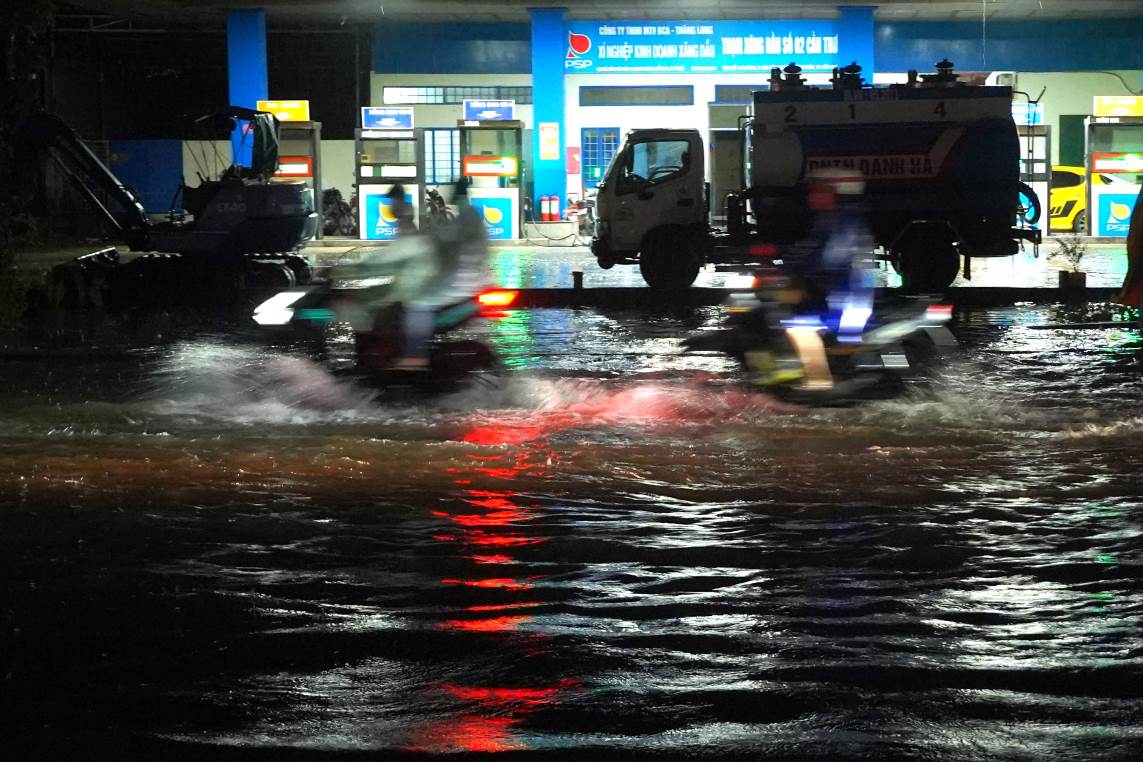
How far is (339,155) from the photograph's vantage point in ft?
131

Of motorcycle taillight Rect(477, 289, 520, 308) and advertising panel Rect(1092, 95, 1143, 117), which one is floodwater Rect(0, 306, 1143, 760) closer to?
motorcycle taillight Rect(477, 289, 520, 308)

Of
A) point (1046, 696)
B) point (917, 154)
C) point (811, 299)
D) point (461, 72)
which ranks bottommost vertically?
point (1046, 696)

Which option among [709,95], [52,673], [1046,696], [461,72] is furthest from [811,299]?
[461,72]

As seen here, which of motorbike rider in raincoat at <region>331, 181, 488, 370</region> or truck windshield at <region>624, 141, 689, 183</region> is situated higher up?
truck windshield at <region>624, 141, 689, 183</region>

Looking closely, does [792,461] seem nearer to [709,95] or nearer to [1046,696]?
[1046,696]

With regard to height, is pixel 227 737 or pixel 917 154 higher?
pixel 917 154

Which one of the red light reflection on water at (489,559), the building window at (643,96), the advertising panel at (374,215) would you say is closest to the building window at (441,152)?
the building window at (643,96)

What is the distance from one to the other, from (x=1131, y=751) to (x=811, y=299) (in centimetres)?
766

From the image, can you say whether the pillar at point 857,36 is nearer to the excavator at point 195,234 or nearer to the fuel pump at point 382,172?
the fuel pump at point 382,172

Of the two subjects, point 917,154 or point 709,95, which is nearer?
point 917,154

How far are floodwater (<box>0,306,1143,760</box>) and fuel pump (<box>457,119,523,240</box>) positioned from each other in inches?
755

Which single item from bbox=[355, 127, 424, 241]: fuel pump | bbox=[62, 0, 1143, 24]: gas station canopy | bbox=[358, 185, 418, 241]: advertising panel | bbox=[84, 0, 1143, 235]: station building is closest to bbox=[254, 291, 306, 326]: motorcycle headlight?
bbox=[84, 0, 1143, 235]: station building

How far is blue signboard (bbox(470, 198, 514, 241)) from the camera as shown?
3139 cm

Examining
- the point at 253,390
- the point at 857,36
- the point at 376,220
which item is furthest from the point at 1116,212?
the point at 253,390
